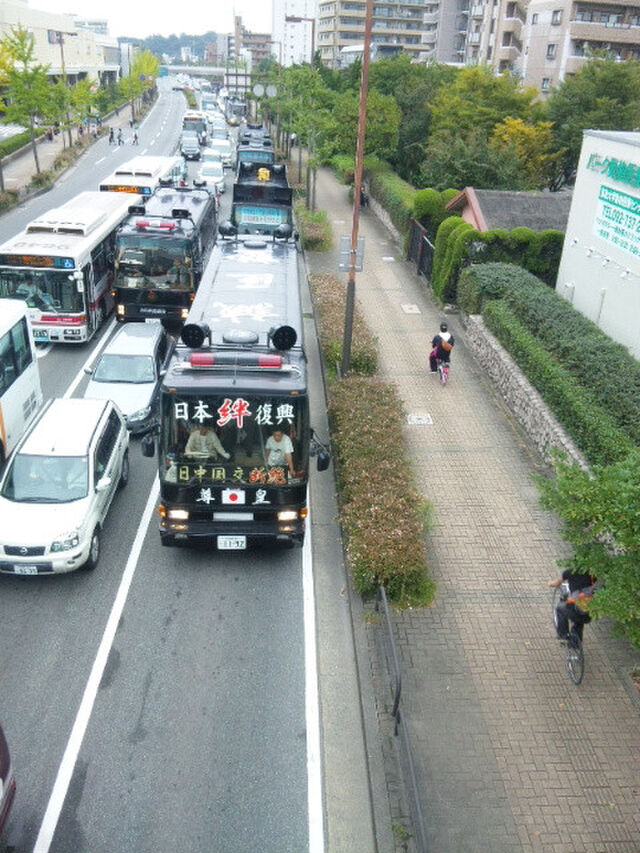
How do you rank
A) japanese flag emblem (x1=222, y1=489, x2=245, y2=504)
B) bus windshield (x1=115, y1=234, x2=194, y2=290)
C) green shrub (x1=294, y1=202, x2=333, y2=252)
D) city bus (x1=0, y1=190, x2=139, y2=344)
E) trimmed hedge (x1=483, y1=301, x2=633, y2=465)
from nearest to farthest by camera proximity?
japanese flag emblem (x1=222, y1=489, x2=245, y2=504) → trimmed hedge (x1=483, y1=301, x2=633, y2=465) → city bus (x1=0, y1=190, x2=139, y2=344) → bus windshield (x1=115, y1=234, x2=194, y2=290) → green shrub (x1=294, y1=202, x2=333, y2=252)

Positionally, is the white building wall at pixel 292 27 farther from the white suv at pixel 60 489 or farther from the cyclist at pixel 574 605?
the cyclist at pixel 574 605

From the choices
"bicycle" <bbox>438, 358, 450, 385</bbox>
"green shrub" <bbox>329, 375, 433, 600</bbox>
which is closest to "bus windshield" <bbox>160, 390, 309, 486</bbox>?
"green shrub" <bbox>329, 375, 433, 600</bbox>

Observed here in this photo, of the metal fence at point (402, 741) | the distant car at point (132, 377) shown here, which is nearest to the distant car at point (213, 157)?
the distant car at point (132, 377)

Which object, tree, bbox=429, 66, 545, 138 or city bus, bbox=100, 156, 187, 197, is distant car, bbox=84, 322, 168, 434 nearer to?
city bus, bbox=100, 156, 187, 197

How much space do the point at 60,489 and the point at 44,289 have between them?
8951mm

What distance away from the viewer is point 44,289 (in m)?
17.6

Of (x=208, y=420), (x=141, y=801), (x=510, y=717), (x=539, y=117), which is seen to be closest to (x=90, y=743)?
(x=141, y=801)

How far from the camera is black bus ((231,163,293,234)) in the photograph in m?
23.9

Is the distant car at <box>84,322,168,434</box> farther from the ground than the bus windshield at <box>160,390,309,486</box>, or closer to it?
closer to it

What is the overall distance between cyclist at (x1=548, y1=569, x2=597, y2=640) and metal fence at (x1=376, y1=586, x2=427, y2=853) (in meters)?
2.11

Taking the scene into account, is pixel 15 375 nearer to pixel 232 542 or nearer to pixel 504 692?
pixel 232 542

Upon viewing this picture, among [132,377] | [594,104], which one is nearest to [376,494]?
[132,377]

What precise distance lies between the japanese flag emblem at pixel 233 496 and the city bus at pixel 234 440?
0.5 inches

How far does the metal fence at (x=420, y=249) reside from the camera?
25484 mm
